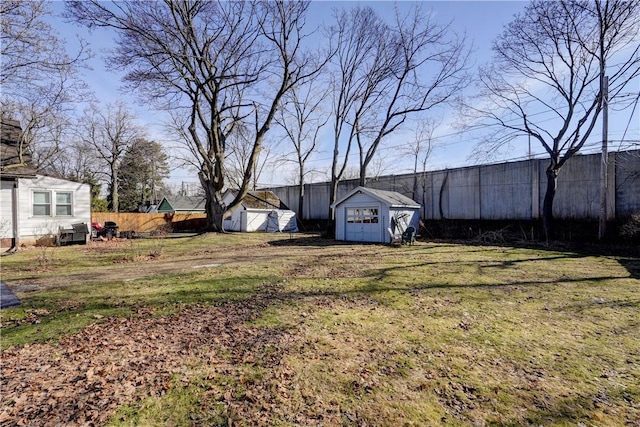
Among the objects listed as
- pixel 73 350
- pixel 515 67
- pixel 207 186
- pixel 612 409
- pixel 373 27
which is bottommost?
pixel 612 409

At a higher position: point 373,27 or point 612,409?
point 373,27

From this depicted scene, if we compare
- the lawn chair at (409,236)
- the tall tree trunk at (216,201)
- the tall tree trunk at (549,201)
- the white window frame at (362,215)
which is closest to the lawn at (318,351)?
the lawn chair at (409,236)

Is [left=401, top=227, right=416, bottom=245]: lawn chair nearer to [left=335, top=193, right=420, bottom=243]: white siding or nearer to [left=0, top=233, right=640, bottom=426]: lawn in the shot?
[left=335, top=193, right=420, bottom=243]: white siding

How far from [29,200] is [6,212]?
140cm

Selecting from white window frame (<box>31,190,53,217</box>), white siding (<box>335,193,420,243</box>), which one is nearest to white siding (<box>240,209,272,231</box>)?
white siding (<box>335,193,420,243</box>)

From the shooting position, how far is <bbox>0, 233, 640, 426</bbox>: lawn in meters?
2.75

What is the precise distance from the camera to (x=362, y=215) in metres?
17.7

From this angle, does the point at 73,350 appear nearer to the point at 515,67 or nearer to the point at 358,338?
the point at 358,338

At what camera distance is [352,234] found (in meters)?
18.2

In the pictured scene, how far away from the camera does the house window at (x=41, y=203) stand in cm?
1434

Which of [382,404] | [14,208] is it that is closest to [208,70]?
[14,208]

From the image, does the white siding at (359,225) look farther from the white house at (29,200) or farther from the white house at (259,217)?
the white house at (29,200)

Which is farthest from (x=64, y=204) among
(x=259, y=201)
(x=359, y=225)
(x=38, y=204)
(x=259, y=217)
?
(x=359, y=225)

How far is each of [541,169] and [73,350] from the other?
19220 mm
